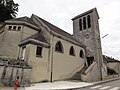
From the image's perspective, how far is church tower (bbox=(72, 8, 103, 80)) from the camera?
854 inches

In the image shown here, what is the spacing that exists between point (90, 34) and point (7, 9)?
19665mm

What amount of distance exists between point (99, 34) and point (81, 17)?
16.5 feet

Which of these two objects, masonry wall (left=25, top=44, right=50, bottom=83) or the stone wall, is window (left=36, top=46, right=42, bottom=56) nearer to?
masonry wall (left=25, top=44, right=50, bottom=83)

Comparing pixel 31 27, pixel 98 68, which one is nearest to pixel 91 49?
pixel 98 68

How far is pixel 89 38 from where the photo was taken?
23.0 m

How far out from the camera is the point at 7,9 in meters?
28.8

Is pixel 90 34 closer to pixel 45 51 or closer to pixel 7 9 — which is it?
pixel 45 51

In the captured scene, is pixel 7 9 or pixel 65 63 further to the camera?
pixel 7 9

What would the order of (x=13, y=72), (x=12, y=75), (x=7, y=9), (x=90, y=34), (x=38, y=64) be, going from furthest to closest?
(x=7, y=9)
(x=90, y=34)
(x=38, y=64)
(x=13, y=72)
(x=12, y=75)

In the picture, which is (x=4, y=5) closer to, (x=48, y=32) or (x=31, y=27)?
(x=31, y=27)

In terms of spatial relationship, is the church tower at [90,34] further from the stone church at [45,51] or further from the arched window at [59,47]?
the arched window at [59,47]

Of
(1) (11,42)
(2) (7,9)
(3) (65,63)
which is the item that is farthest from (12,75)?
(2) (7,9)

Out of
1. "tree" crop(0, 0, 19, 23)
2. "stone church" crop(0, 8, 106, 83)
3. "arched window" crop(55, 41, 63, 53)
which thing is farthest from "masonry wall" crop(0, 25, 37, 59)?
"tree" crop(0, 0, 19, 23)

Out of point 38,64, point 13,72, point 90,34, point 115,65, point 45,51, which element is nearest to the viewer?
point 13,72
